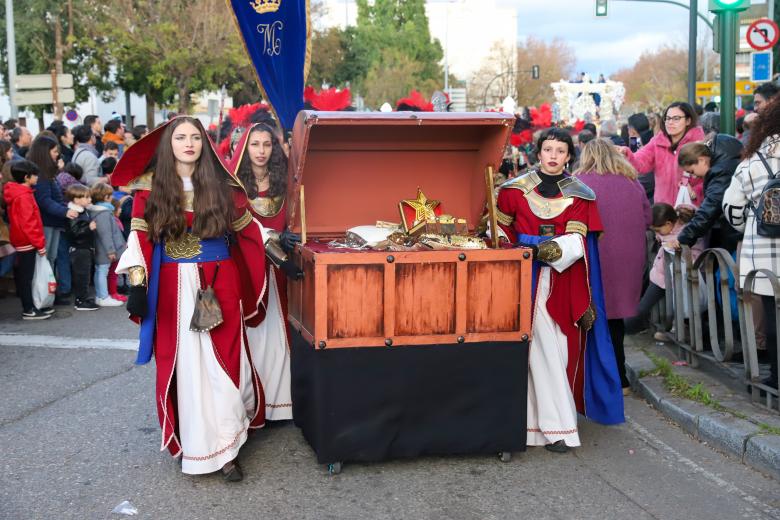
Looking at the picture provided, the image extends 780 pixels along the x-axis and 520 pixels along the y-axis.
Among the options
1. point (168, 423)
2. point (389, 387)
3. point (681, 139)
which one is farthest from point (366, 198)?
point (681, 139)

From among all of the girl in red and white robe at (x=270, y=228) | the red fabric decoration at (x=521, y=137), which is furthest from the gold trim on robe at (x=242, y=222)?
the red fabric decoration at (x=521, y=137)

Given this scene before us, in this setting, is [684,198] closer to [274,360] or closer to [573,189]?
[573,189]

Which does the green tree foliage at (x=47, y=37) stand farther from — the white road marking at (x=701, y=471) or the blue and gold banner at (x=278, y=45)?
the white road marking at (x=701, y=471)

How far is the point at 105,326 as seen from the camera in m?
9.23

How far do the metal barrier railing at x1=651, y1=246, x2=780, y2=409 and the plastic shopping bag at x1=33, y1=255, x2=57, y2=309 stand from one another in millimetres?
6139

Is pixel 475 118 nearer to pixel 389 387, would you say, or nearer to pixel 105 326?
pixel 389 387

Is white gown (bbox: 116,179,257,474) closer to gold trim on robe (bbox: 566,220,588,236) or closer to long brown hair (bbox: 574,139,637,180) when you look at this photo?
gold trim on robe (bbox: 566,220,588,236)

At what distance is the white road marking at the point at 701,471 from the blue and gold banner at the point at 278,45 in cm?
321

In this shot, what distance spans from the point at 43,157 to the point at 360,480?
21.6 ft

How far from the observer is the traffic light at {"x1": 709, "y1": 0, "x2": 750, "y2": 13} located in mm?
7594

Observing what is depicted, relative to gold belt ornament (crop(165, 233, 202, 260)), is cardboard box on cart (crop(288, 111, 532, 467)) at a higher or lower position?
lower

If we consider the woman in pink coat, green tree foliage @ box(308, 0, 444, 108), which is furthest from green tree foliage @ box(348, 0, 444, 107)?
the woman in pink coat

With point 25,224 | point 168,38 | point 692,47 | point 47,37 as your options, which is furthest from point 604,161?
point 47,37

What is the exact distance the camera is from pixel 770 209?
5.44 meters
